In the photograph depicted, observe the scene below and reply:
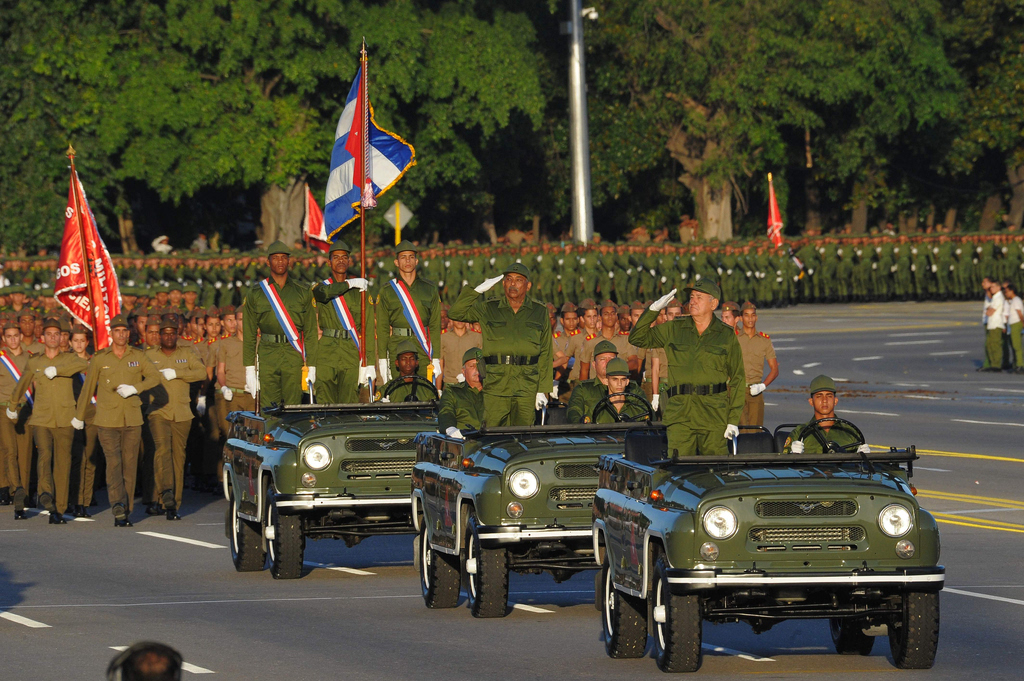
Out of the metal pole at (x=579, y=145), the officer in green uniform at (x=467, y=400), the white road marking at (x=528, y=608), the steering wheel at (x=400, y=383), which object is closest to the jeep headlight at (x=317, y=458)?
the officer in green uniform at (x=467, y=400)

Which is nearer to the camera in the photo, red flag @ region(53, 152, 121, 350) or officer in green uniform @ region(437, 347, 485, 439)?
officer in green uniform @ region(437, 347, 485, 439)

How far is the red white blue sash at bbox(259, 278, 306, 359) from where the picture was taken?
58.1 ft

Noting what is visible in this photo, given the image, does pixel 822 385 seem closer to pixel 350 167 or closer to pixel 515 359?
pixel 515 359

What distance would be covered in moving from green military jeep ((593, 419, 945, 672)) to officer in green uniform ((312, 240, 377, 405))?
25.8ft

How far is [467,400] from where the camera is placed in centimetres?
1466

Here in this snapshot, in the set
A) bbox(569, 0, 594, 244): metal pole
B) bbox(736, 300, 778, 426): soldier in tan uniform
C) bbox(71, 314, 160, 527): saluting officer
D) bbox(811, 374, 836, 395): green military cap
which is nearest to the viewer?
bbox(811, 374, 836, 395): green military cap

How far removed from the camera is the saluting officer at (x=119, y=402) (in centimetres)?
1911

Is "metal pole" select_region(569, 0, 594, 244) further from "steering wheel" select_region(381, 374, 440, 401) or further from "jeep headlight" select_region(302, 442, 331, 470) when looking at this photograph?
"jeep headlight" select_region(302, 442, 331, 470)

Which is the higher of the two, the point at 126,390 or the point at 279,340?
the point at 279,340

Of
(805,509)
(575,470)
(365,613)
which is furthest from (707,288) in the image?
(365,613)

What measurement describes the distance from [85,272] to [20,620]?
37.9 ft

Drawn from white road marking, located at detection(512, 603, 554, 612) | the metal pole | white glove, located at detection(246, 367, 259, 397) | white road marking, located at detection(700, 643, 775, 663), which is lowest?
white road marking, located at detection(512, 603, 554, 612)

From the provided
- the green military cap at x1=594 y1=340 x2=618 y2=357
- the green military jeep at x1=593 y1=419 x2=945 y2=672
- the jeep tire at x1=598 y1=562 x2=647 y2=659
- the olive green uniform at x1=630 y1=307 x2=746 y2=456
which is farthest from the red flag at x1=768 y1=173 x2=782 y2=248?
the green military jeep at x1=593 y1=419 x2=945 y2=672

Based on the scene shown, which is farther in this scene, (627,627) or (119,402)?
(119,402)
